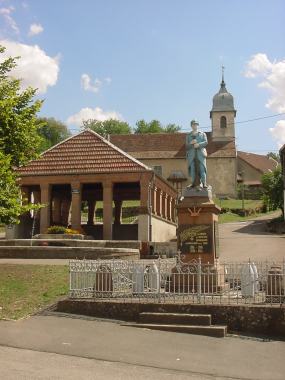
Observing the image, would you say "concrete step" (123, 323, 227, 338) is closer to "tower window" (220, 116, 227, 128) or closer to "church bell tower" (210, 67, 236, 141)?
"church bell tower" (210, 67, 236, 141)

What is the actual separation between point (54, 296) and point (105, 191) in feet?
64.3

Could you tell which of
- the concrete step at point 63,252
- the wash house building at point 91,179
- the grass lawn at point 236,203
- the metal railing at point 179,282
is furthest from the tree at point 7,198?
the grass lawn at point 236,203

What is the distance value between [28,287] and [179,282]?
4828mm

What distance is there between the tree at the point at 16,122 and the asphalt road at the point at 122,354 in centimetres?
797

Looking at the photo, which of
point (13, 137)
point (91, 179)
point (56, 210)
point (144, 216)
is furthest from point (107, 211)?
point (13, 137)

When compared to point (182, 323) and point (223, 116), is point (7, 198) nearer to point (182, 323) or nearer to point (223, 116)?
point (182, 323)

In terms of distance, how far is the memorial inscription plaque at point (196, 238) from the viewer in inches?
583

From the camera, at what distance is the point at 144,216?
3250 cm

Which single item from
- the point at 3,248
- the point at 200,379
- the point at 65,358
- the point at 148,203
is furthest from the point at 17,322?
the point at 148,203

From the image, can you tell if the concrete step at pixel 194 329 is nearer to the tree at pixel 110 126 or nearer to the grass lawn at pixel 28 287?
the grass lawn at pixel 28 287

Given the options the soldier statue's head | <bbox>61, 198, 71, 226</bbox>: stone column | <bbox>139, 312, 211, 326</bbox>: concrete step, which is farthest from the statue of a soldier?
<bbox>61, 198, 71, 226</bbox>: stone column

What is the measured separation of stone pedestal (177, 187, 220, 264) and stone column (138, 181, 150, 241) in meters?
17.1

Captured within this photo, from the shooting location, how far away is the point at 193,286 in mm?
13688

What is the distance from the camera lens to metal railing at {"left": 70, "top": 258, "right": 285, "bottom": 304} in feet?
40.8
